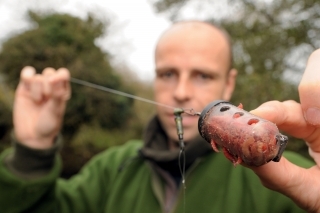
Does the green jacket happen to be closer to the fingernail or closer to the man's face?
the man's face

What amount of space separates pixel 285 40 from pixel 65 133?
17.7 feet

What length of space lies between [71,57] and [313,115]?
699 cm

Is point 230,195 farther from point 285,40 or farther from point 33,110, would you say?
point 285,40

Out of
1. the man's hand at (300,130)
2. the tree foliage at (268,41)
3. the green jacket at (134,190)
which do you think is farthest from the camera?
Answer: the tree foliage at (268,41)

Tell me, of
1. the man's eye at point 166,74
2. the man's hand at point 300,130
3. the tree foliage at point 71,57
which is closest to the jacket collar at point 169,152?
the man's eye at point 166,74

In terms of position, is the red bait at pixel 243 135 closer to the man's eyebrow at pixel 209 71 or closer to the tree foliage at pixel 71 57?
the man's eyebrow at pixel 209 71

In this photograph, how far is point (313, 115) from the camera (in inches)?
32.9

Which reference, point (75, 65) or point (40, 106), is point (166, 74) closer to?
point (40, 106)

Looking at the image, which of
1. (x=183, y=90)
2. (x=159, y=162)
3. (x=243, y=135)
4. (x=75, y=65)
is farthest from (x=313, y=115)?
(x=75, y=65)

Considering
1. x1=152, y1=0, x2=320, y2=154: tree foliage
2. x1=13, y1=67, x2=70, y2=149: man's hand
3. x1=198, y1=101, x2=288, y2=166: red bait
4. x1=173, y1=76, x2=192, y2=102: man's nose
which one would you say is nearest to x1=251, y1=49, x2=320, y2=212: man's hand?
x1=198, y1=101, x2=288, y2=166: red bait

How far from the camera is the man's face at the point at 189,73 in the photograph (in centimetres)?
148

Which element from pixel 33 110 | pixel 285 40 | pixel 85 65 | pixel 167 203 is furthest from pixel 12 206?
pixel 85 65

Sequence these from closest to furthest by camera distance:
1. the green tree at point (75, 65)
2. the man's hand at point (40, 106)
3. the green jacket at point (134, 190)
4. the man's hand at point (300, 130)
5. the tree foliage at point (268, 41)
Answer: the man's hand at point (300, 130) → the green jacket at point (134, 190) → the man's hand at point (40, 106) → the tree foliage at point (268, 41) → the green tree at point (75, 65)

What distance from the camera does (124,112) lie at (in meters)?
8.28
